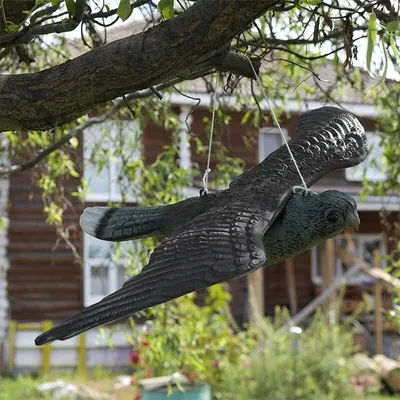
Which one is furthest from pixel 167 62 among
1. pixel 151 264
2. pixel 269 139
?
pixel 269 139

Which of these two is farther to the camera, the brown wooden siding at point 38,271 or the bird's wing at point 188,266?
the brown wooden siding at point 38,271

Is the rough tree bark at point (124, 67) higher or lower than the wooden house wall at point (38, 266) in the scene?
higher

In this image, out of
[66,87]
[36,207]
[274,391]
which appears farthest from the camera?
[36,207]

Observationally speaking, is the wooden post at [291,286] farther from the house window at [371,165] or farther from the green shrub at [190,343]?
the green shrub at [190,343]

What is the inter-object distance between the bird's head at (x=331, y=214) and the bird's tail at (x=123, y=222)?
31 cm

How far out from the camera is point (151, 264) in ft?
4.42

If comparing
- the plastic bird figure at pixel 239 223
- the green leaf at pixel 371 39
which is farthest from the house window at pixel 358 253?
the green leaf at pixel 371 39

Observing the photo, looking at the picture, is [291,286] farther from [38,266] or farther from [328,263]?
[38,266]

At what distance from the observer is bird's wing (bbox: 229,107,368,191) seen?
5.38ft

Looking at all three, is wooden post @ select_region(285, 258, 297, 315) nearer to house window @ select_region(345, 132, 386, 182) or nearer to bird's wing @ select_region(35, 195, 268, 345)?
house window @ select_region(345, 132, 386, 182)

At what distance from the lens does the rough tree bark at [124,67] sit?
1328 millimetres

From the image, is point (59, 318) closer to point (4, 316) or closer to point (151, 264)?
point (4, 316)

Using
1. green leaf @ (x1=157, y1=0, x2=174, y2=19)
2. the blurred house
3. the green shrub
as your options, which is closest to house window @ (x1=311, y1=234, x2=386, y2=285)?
the blurred house

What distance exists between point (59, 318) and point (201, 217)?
9404 millimetres
